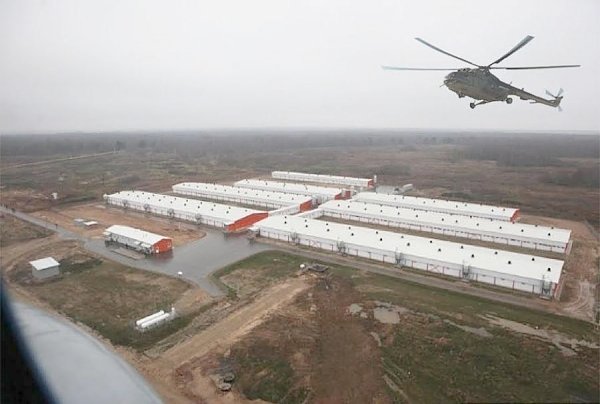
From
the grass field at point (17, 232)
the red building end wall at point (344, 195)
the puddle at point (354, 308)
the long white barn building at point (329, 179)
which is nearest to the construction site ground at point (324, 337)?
the puddle at point (354, 308)

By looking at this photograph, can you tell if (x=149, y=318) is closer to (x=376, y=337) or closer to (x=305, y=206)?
(x=376, y=337)

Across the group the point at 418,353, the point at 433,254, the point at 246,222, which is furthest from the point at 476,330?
the point at 246,222

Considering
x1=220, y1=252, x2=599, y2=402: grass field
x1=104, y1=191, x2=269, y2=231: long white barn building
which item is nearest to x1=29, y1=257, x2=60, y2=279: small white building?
x1=104, y1=191, x2=269, y2=231: long white barn building

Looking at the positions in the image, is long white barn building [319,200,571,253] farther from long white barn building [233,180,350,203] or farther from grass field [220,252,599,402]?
grass field [220,252,599,402]

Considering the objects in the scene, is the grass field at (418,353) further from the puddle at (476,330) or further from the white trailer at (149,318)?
the white trailer at (149,318)

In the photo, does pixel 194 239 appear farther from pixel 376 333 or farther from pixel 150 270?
pixel 376 333

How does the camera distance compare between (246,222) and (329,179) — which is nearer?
(246,222)
